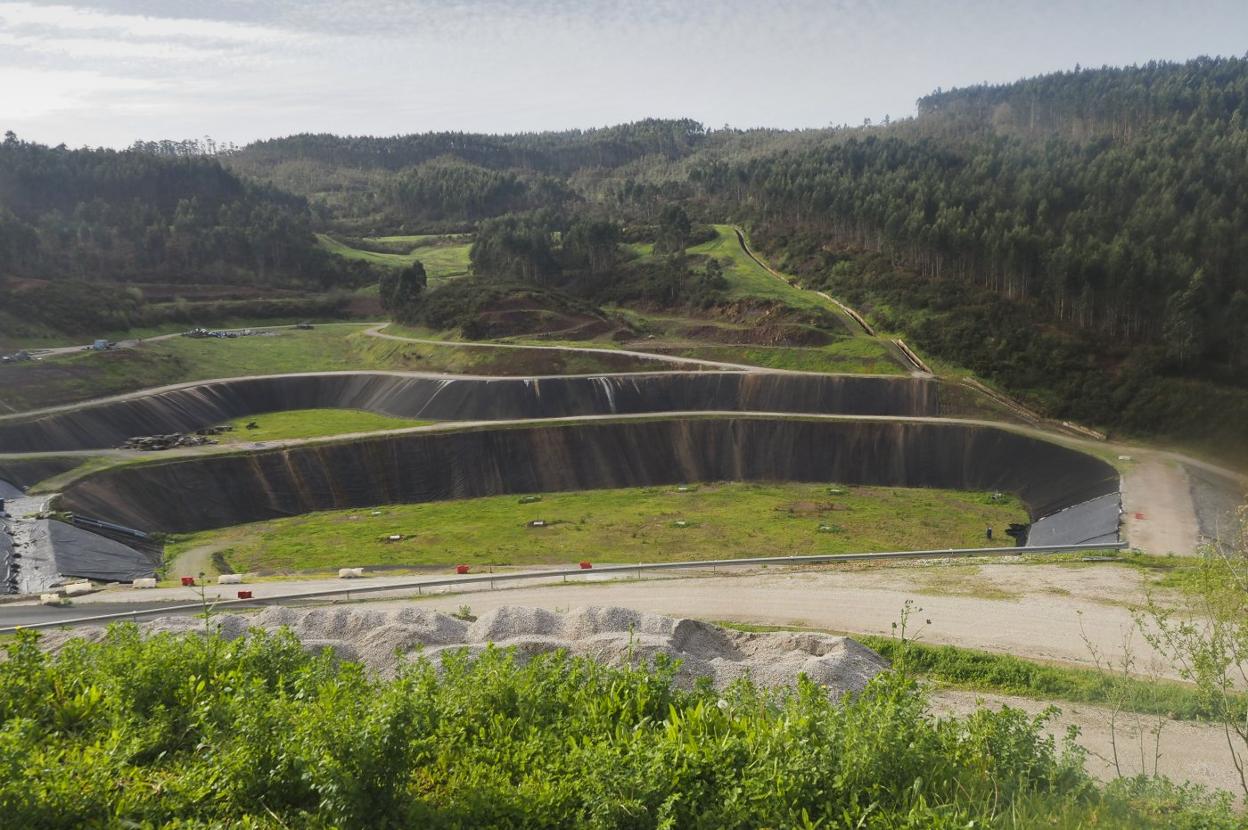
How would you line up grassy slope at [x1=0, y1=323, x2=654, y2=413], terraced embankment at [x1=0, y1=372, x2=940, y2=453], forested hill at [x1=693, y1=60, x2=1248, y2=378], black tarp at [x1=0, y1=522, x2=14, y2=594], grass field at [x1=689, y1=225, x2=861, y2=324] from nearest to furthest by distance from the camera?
black tarp at [x1=0, y1=522, x2=14, y2=594] < grassy slope at [x1=0, y1=323, x2=654, y2=413] < terraced embankment at [x1=0, y1=372, x2=940, y2=453] < forested hill at [x1=693, y1=60, x2=1248, y2=378] < grass field at [x1=689, y1=225, x2=861, y2=324]

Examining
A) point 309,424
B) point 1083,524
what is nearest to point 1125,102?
point 1083,524

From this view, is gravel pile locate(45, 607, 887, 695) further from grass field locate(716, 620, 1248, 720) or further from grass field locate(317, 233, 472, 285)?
grass field locate(317, 233, 472, 285)

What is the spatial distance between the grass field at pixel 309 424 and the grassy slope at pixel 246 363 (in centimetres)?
1094

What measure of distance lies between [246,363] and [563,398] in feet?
134

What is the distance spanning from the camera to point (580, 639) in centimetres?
2573

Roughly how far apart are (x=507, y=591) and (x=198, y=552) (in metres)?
27.3

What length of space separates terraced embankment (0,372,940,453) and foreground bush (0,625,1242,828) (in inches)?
2467

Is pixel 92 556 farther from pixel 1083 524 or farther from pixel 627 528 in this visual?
pixel 1083 524

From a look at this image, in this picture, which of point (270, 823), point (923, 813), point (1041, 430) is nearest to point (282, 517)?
point (270, 823)

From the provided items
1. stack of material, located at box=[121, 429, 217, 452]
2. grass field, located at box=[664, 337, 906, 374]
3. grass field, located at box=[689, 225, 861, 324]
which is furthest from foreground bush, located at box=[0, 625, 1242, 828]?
grass field, located at box=[689, 225, 861, 324]

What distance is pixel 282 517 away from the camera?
206 feet

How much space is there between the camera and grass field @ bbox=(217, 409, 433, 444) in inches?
2879

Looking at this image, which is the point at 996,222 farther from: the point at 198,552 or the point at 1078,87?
the point at 1078,87

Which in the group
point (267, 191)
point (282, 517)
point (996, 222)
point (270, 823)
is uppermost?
point (267, 191)
